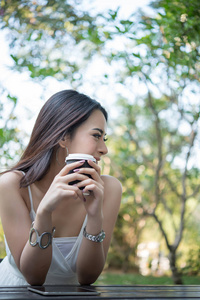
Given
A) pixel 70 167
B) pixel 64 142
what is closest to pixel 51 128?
pixel 64 142

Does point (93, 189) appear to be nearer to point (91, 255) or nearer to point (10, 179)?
point (91, 255)

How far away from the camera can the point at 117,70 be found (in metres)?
4.48

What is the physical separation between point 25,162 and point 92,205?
472mm

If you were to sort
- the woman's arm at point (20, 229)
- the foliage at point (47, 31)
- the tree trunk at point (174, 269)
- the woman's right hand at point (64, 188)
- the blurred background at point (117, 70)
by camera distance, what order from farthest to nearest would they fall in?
the tree trunk at point (174, 269) → the foliage at point (47, 31) → the blurred background at point (117, 70) → the woman's arm at point (20, 229) → the woman's right hand at point (64, 188)

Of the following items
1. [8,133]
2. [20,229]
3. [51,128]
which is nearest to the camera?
[20,229]

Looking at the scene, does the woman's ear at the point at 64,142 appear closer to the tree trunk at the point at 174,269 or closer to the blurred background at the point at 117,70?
the blurred background at the point at 117,70

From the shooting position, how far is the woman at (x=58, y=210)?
1.38 m

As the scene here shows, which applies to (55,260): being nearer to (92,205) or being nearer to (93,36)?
(92,205)

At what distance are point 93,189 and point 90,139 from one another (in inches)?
16.2

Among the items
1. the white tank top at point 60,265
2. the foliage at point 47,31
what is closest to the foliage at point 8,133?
the foliage at point 47,31

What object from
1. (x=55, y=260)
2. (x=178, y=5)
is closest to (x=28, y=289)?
(x=55, y=260)

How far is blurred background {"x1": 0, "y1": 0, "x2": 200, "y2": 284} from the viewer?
3117mm

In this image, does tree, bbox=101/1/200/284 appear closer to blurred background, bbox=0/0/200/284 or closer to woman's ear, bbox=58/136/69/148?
blurred background, bbox=0/0/200/284

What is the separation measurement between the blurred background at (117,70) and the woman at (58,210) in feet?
3.84
